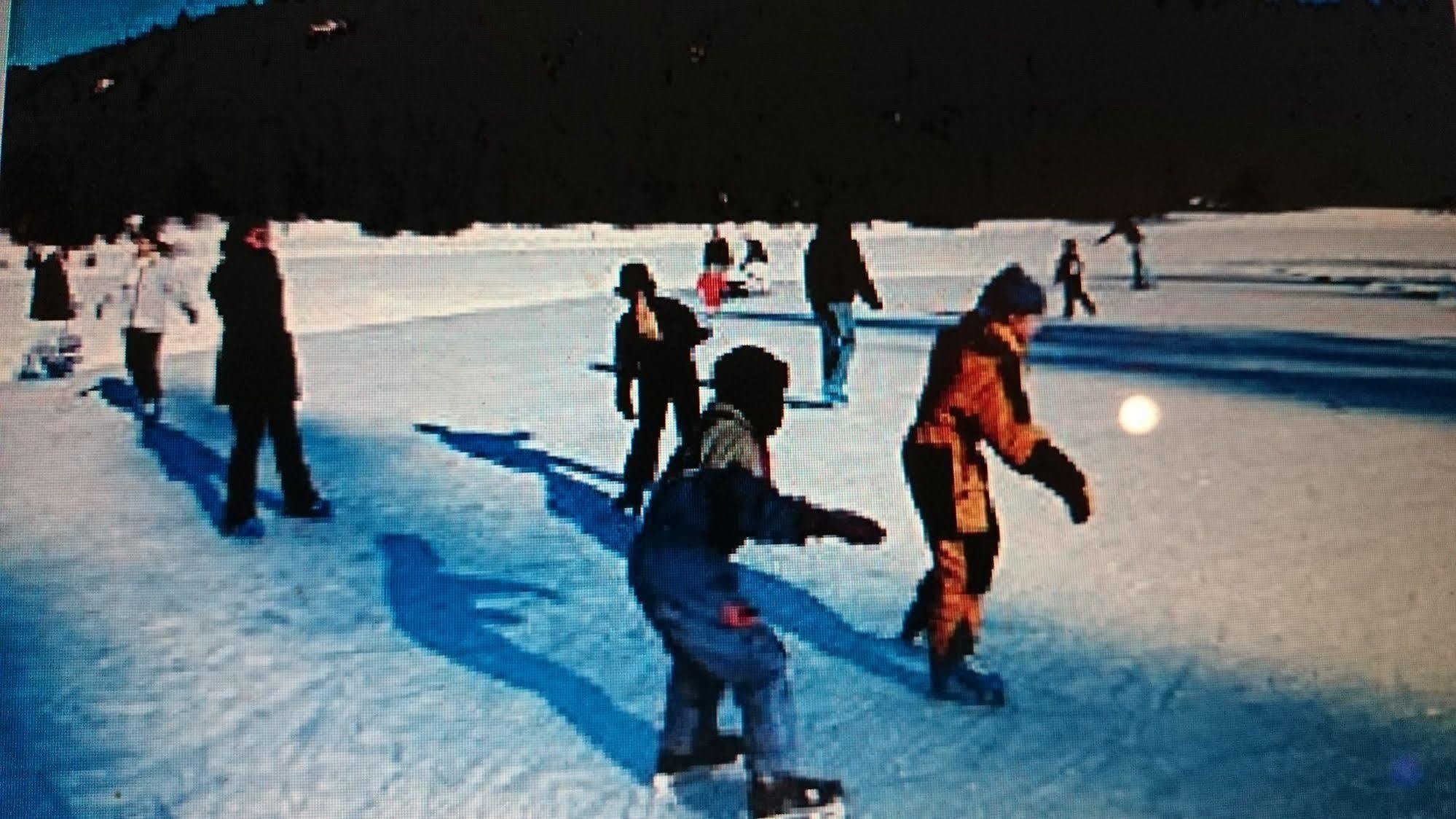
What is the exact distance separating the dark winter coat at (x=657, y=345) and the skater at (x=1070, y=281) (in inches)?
47.6

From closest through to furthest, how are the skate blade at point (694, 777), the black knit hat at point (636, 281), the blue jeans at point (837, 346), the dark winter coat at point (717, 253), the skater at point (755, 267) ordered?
the skate blade at point (694, 777)
the black knit hat at point (636, 281)
the dark winter coat at point (717, 253)
the skater at point (755, 267)
the blue jeans at point (837, 346)

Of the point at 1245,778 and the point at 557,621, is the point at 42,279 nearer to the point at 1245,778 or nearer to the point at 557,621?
the point at 557,621

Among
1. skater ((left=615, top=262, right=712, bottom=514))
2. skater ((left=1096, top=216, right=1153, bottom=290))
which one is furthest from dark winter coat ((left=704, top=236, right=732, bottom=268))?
skater ((left=1096, top=216, right=1153, bottom=290))

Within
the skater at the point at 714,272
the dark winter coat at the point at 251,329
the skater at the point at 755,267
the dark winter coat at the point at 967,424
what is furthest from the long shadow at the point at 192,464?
the dark winter coat at the point at 967,424

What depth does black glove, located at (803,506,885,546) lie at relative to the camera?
2.08m

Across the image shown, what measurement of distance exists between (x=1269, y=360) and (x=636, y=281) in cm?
393

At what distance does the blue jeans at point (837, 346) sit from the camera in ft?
19.6

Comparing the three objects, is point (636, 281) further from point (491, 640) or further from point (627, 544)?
point (491, 640)

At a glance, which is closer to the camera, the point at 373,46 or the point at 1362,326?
the point at 373,46

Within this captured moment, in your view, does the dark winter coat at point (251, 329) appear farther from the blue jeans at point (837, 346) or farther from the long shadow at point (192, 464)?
the blue jeans at point (837, 346)

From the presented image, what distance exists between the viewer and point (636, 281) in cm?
410

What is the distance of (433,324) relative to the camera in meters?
6.43

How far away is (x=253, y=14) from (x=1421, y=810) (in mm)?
3816

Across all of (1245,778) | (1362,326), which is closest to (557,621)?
(1245,778)
